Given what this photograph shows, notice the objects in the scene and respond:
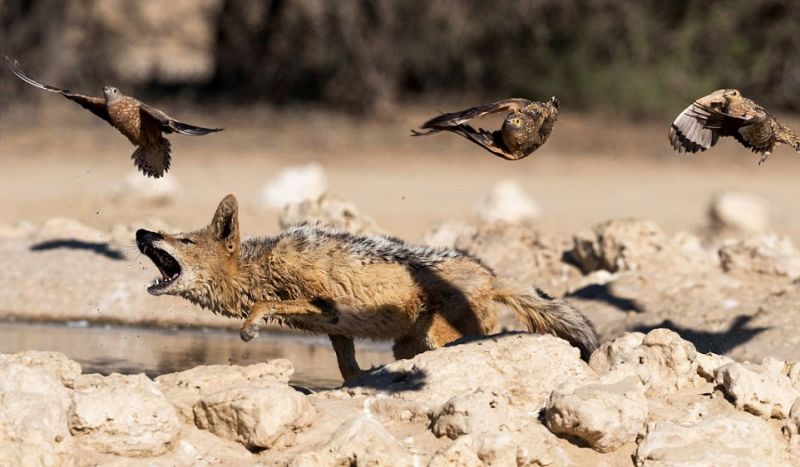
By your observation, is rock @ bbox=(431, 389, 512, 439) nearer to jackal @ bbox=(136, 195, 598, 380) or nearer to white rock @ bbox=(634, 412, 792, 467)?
white rock @ bbox=(634, 412, 792, 467)

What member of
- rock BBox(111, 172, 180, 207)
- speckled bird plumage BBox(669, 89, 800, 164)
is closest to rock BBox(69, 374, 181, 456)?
speckled bird plumage BBox(669, 89, 800, 164)

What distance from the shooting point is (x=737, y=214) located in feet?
46.7

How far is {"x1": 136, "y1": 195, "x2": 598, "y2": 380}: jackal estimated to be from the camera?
6.67 metres

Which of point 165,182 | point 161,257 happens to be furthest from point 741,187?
point 161,257

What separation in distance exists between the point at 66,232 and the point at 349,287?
5.05 m

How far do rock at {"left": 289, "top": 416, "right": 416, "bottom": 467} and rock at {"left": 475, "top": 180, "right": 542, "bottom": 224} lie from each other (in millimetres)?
8610

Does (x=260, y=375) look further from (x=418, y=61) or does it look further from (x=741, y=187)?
(x=418, y=61)

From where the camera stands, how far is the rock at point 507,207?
13.9 metres

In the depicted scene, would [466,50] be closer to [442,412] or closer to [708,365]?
[708,365]

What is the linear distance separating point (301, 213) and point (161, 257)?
126 inches

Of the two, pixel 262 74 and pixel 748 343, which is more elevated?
pixel 262 74

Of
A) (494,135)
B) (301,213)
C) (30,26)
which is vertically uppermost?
(30,26)

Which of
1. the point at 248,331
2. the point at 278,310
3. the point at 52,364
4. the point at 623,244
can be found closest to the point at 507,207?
the point at 623,244

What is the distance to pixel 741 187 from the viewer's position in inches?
655
